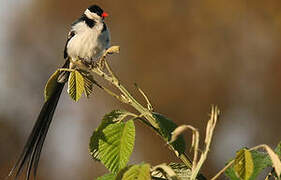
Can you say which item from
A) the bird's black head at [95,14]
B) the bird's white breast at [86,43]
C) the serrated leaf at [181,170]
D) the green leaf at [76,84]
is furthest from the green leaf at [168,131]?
the bird's black head at [95,14]

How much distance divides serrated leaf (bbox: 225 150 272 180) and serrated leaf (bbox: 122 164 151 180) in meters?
0.10

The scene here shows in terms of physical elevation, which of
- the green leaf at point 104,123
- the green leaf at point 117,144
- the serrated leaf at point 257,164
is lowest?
the serrated leaf at point 257,164

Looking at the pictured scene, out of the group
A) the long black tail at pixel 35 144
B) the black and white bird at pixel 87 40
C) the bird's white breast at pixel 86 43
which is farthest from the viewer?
the bird's white breast at pixel 86 43

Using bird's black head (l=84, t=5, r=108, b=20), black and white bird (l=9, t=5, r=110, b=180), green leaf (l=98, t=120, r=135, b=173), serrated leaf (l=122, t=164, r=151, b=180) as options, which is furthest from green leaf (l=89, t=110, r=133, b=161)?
bird's black head (l=84, t=5, r=108, b=20)

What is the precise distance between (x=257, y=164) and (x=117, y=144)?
0.15m

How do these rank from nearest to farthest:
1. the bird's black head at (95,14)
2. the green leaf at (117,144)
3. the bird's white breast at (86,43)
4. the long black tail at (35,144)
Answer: the green leaf at (117,144) → the long black tail at (35,144) → the bird's white breast at (86,43) → the bird's black head at (95,14)

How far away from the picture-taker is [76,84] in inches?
36.6

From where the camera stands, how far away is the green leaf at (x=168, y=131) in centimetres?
73

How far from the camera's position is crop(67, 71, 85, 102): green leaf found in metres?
0.92

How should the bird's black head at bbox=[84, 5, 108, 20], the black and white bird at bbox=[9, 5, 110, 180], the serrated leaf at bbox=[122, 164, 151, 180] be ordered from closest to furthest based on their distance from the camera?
1. the serrated leaf at bbox=[122, 164, 151, 180]
2. the black and white bird at bbox=[9, 5, 110, 180]
3. the bird's black head at bbox=[84, 5, 108, 20]

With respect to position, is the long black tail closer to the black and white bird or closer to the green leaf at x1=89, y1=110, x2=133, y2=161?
the black and white bird

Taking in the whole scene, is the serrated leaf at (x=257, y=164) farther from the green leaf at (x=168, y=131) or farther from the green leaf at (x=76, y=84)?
the green leaf at (x=76, y=84)

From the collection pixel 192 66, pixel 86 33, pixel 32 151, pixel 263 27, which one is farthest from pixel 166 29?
pixel 32 151

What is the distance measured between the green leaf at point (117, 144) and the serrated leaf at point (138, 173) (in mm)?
86
